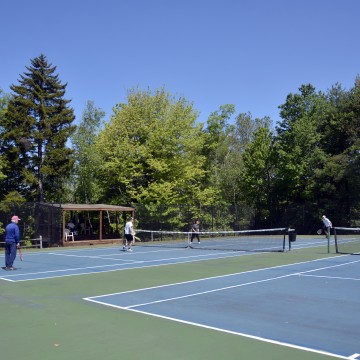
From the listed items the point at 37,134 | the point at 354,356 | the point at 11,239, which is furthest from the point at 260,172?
the point at 354,356

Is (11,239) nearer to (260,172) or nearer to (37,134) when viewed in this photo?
(37,134)

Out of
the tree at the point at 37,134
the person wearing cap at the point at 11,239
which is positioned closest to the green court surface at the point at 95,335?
the person wearing cap at the point at 11,239

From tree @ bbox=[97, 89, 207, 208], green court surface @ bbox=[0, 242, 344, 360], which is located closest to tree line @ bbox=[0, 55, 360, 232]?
tree @ bbox=[97, 89, 207, 208]

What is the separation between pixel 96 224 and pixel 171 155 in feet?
26.8

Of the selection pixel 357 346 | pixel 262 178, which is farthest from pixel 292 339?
pixel 262 178

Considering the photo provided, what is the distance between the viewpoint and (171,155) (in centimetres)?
3791

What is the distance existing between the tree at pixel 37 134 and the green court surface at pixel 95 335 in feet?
96.7

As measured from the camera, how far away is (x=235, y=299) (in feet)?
31.5

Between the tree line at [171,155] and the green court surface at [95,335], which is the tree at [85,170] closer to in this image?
the tree line at [171,155]

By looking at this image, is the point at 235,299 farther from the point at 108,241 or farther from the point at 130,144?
the point at 130,144

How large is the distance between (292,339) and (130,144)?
31272 millimetres

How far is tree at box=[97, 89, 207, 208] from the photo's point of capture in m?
36.3

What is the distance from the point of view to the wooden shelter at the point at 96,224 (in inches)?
1161

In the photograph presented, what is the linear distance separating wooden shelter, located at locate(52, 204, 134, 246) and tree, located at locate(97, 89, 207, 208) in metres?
2.72
